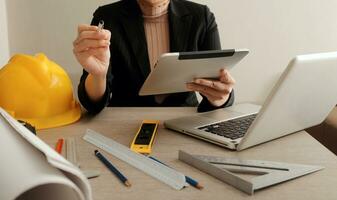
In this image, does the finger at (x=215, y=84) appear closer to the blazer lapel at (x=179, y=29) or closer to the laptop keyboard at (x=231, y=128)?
the laptop keyboard at (x=231, y=128)

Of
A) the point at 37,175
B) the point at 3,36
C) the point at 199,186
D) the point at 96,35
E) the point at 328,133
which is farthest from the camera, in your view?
the point at 3,36

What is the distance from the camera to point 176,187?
0.52 metres

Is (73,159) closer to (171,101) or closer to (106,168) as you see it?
(106,168)

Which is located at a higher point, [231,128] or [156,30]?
[156,30]

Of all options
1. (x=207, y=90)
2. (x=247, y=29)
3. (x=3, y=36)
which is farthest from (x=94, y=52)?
(x=247, y=29)

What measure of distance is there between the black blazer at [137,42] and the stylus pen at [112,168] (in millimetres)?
522

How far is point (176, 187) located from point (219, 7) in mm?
1389

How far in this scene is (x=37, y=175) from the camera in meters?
0.32

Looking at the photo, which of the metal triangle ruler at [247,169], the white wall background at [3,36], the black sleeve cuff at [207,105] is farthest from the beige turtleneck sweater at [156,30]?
the white wall background at [3,36]

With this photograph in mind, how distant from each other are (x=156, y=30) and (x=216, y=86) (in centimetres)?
46

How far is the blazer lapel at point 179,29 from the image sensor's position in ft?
3.89

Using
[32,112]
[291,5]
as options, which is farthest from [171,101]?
[291,5]

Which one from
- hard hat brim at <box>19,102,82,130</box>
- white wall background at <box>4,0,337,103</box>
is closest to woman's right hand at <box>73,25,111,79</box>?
hard hat brim at <box>19,102,82,130</box>

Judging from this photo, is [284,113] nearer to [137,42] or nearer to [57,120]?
[57,120]
